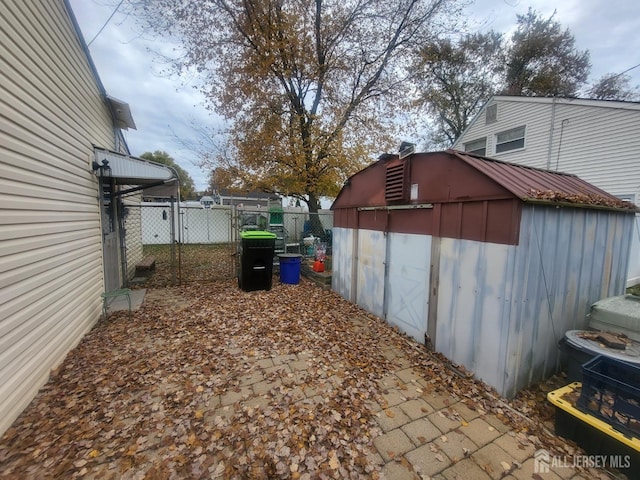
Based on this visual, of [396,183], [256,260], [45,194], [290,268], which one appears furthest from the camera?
[290,268]

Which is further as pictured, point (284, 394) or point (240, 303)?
point (240, 303)

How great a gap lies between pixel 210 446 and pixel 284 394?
79 centimetres

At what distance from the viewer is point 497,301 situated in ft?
8.86

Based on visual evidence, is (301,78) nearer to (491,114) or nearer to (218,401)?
(491,114)

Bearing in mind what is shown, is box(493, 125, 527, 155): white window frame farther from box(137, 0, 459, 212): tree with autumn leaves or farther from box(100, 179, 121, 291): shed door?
box(100, 179, 121, 291): shed door

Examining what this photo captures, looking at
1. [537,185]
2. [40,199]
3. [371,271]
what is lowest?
[371,271]

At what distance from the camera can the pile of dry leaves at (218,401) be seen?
186 cm

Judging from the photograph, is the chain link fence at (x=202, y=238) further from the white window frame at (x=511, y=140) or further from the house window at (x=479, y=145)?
the white window frame at (x=511, y=140)

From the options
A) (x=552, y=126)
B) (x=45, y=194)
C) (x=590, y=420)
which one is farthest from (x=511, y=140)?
(x=45, y=194)

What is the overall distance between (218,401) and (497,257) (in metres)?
3.16

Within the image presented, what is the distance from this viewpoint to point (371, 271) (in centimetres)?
486

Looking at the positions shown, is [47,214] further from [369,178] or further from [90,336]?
[369,178]

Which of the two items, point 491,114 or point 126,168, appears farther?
point 491,114

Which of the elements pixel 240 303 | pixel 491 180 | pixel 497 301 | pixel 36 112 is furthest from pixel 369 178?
pixel 36 112
